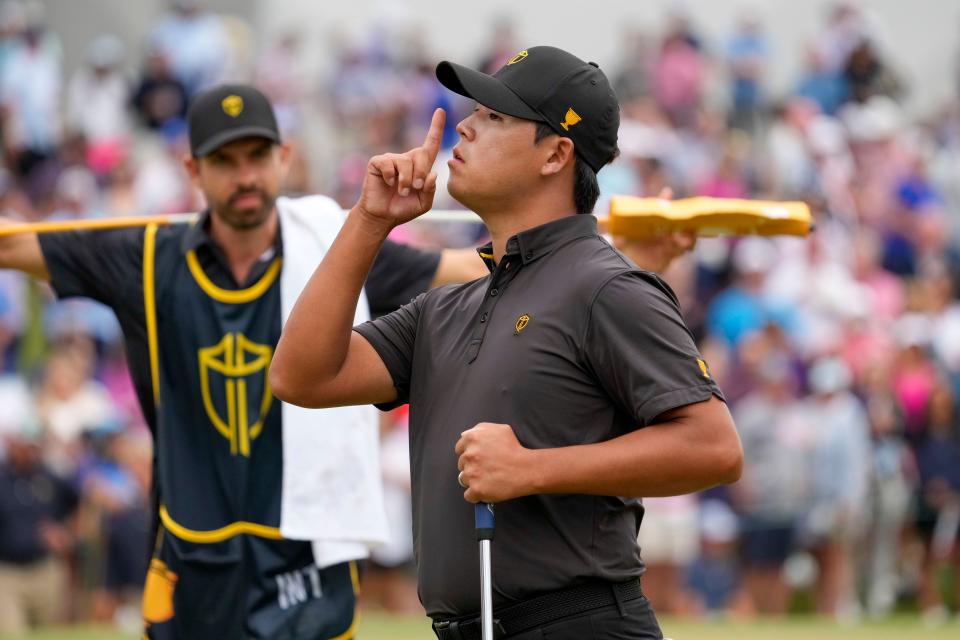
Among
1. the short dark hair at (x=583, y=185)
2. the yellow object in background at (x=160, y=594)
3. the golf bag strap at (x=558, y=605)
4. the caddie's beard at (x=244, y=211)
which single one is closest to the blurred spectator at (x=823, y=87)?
the caddie's beard at (x=244, y=211)

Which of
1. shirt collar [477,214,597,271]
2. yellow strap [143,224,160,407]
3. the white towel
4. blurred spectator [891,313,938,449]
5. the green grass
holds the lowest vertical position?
the green grass

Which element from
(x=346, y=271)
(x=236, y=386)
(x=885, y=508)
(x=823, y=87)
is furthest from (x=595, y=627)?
(x=823, y=87)

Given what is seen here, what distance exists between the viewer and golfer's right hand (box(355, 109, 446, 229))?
4383 millimetres

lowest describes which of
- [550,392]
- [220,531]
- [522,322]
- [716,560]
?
[716,560]

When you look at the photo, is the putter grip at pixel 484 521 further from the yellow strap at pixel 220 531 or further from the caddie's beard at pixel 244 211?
the caddie's beard at pixel 244 211

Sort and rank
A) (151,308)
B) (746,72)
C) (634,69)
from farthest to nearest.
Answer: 1. (634,69)
2. (746,72)
3. (151,308)

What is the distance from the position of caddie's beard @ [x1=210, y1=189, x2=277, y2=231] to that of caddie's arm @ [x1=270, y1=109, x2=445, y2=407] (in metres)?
1.86

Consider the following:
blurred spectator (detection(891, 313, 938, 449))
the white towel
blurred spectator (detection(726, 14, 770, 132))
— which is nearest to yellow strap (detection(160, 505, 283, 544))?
the white towel

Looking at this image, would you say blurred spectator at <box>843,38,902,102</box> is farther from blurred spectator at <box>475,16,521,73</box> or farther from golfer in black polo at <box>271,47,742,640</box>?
golfer in black polo at <box>271,47,742,640</box>

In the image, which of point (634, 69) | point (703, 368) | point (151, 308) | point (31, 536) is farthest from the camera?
point (634, 69)

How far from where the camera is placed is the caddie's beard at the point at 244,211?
6.28 metres

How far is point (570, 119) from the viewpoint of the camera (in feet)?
14.4

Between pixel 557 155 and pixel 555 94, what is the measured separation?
0.53 feet

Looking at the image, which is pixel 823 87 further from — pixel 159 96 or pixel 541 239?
pixel 541 239
